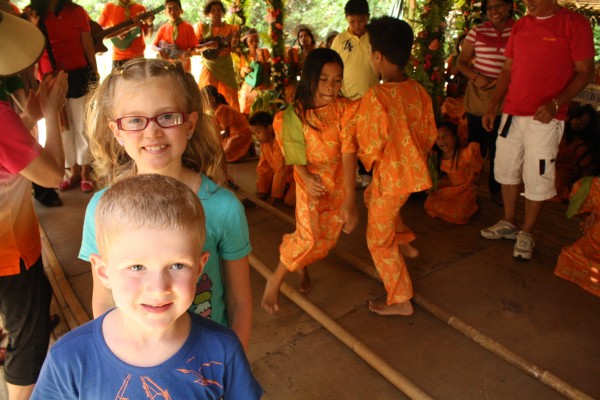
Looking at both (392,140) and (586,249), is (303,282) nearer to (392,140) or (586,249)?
(392,140)

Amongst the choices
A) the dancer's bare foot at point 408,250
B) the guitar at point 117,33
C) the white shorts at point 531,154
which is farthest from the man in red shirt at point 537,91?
the guitar at point 117,33

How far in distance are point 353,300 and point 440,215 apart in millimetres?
1498

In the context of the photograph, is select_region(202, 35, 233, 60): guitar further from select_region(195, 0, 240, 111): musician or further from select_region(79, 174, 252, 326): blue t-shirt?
select_region(79, 174, 252, 326): blue t-shirt

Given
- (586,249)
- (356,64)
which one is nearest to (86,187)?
(356,64)

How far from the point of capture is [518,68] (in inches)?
126

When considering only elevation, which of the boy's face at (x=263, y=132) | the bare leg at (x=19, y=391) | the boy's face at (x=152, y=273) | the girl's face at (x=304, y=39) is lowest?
the bare leg at (x=19, y=391)

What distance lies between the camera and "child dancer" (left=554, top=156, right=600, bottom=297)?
2.91m

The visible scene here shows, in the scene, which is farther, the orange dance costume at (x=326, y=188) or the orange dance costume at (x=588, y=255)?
the orange dance costume at (x=588, y=255)

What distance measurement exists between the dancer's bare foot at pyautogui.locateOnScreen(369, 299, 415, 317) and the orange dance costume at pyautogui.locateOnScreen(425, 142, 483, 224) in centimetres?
144

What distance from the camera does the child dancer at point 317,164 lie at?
251 centimetres

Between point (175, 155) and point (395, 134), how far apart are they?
1.51m

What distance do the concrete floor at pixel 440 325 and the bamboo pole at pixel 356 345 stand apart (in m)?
0.06

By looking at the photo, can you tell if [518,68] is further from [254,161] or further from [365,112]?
[254,161]

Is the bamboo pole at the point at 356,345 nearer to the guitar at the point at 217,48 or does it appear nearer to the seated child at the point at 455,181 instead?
the seated child at the point at 455,181
